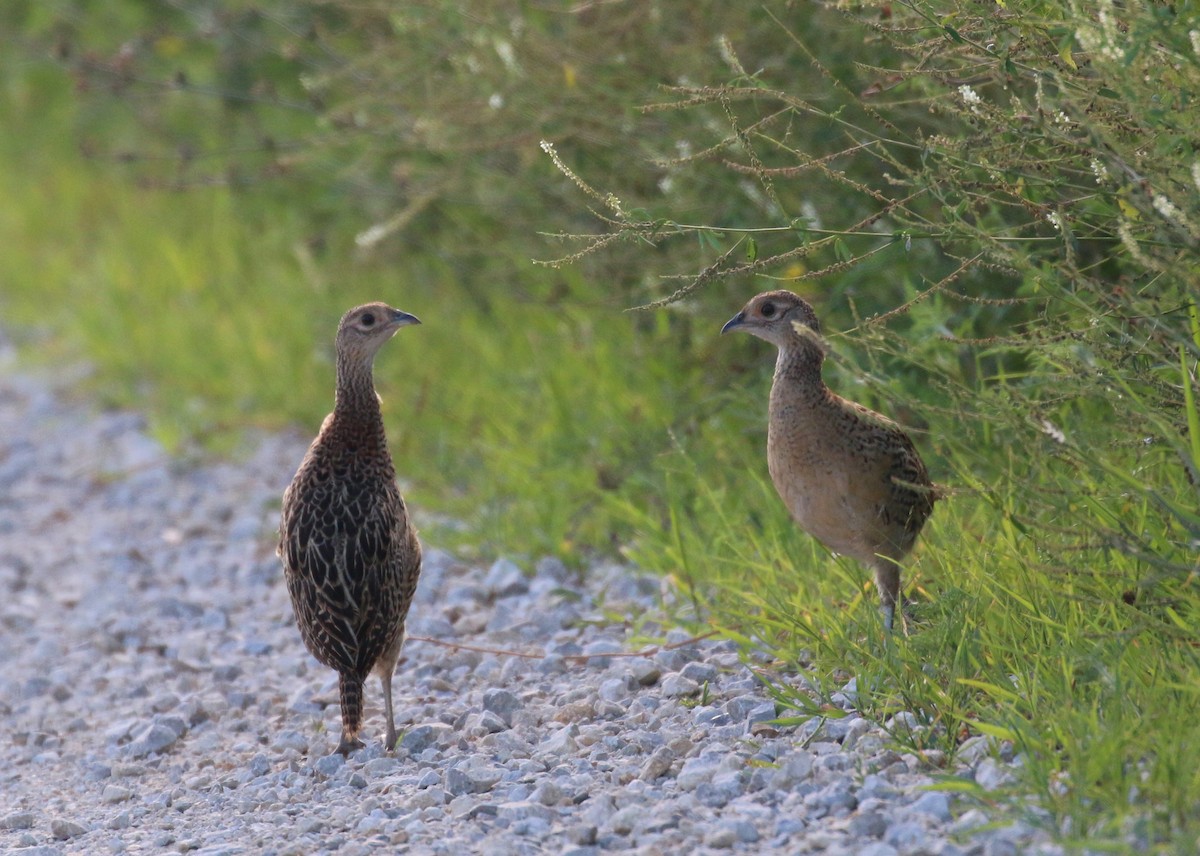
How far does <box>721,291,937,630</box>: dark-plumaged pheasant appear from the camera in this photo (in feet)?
17.1

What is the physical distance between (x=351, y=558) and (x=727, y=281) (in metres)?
2.30

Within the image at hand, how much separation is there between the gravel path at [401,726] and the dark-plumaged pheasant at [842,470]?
560 mm

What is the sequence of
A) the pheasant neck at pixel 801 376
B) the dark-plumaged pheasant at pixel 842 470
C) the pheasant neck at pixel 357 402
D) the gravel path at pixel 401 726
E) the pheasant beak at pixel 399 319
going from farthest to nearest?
the pheasant beak at pixel 399 319 → the pheasant neck at pixel 357 402 → the pheasant neck at pixel 801 376 → the dark-plumaged pheasant at pixel 842 470 → the gravel path at pixel 401 726

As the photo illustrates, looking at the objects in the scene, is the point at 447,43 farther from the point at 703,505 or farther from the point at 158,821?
the point at 158,821

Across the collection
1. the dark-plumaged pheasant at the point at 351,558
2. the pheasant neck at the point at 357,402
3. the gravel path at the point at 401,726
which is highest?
the pheasant neck at the point at 357,402

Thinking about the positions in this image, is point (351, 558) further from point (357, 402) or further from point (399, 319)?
point (399, 319)

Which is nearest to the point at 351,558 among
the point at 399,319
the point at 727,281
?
the point at 399,319

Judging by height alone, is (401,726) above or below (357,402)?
below

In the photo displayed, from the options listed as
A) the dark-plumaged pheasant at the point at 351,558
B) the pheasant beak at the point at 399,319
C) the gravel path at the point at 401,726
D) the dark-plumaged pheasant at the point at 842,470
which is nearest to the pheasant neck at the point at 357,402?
the dark-plumaged pheasant at the point at 351,558

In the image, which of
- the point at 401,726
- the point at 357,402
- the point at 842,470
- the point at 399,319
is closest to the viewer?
the point at 842,470

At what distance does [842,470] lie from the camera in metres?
5.22

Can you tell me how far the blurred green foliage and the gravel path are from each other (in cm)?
22

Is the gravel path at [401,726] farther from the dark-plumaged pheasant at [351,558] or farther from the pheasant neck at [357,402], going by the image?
the pheasant neck at [357,402]

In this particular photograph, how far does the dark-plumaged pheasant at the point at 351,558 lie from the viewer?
5270mm
